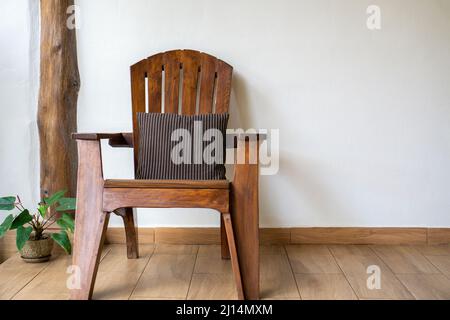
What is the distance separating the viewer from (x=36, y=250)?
6.84 ft

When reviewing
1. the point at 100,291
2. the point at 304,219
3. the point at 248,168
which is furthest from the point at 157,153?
the point at 304,219

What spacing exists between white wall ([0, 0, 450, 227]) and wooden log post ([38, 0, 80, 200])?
10 cm

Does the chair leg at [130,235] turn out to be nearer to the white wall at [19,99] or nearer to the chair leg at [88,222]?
the chair leg at [88,222]

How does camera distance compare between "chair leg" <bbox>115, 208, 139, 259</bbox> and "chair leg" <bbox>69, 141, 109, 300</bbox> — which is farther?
"chair leg" <bbox>115, 208, 139, 259</bbox>

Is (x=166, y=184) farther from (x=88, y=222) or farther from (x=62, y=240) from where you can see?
(x=62, y=240)

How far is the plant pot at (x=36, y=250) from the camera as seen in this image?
208cm

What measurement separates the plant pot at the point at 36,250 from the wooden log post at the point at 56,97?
0.26 meters

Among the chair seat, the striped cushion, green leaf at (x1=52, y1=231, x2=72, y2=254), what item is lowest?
green leaf at (x1=52, y1=231, x2=72, y2=254)

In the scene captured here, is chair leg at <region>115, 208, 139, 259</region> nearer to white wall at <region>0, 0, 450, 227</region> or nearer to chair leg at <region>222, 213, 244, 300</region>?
white wall at <region>0, 0, 450, 227</region>

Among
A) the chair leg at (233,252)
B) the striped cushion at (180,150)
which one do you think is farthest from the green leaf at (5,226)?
the chair leg at (233,252)

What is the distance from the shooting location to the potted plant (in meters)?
1.98

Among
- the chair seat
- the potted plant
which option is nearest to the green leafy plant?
the potted plant

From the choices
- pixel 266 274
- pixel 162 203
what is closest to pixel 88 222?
pixel 162 203

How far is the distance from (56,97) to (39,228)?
23.0 inches
